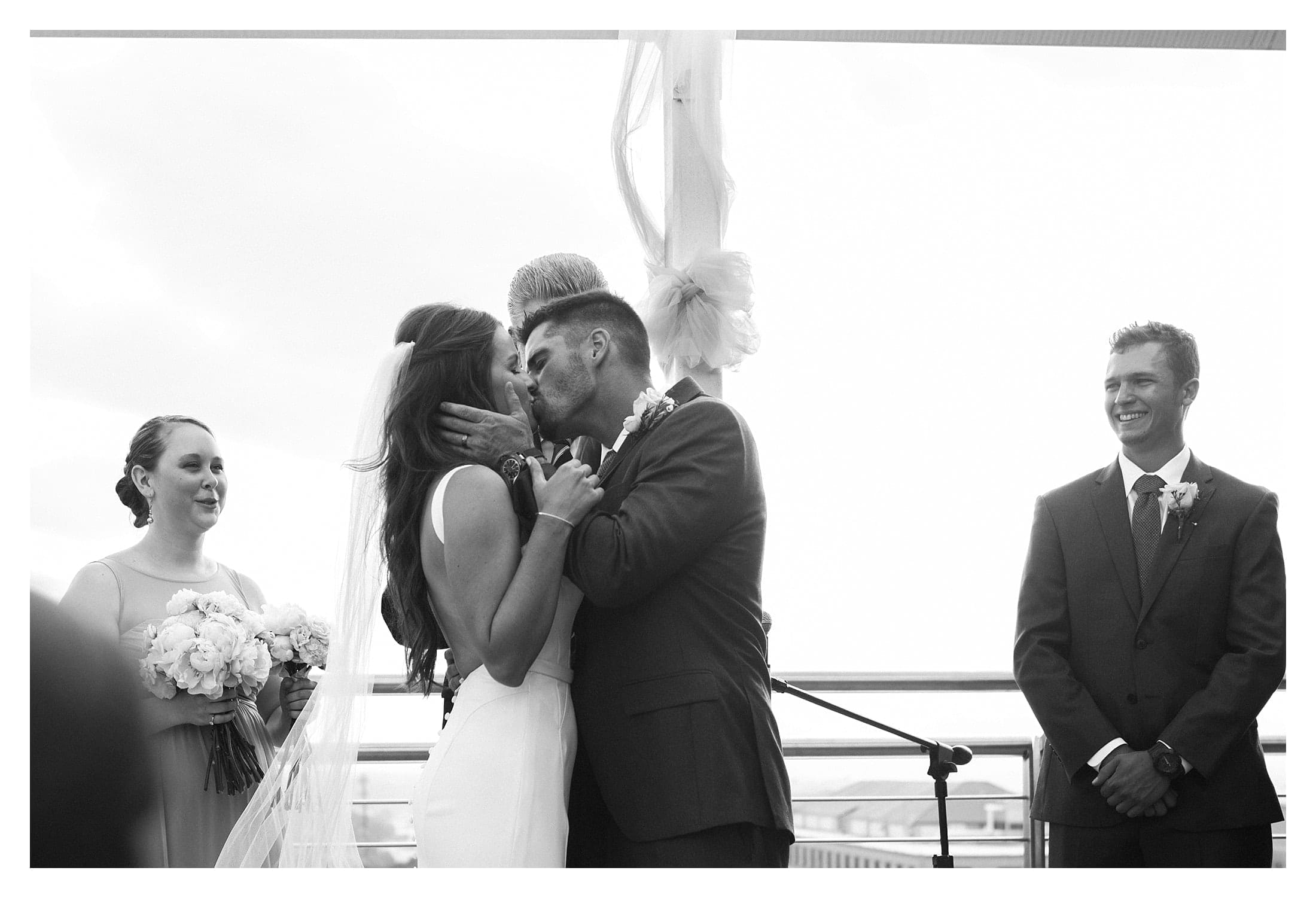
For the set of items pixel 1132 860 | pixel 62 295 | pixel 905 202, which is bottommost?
pixel 1132 860

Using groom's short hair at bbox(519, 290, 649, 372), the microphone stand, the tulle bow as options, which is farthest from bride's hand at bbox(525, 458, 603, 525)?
the microphone stand

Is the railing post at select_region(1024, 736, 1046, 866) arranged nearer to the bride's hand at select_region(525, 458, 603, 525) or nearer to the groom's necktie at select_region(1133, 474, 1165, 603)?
the groom's necktie at select_region(1133, 474, 1165, 603)

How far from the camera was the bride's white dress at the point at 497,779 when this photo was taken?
92.6 inches

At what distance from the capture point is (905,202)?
4.23 m

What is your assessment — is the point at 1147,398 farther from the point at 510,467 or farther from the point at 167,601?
the point at 167,601

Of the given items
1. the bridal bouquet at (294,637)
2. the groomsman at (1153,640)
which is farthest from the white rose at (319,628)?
the groomsman at (1153,640)

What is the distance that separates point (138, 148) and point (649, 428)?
2.96m

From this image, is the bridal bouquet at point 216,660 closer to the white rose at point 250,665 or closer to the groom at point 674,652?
the white rose at point 250,665

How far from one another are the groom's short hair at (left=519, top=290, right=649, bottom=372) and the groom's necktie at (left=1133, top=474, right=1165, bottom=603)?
1.60 m

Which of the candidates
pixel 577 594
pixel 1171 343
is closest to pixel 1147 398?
pixel 1171 343

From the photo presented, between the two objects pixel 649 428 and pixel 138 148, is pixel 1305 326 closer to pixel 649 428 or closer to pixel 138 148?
pixel 649 428

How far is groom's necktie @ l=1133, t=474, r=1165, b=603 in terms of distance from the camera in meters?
3.15
